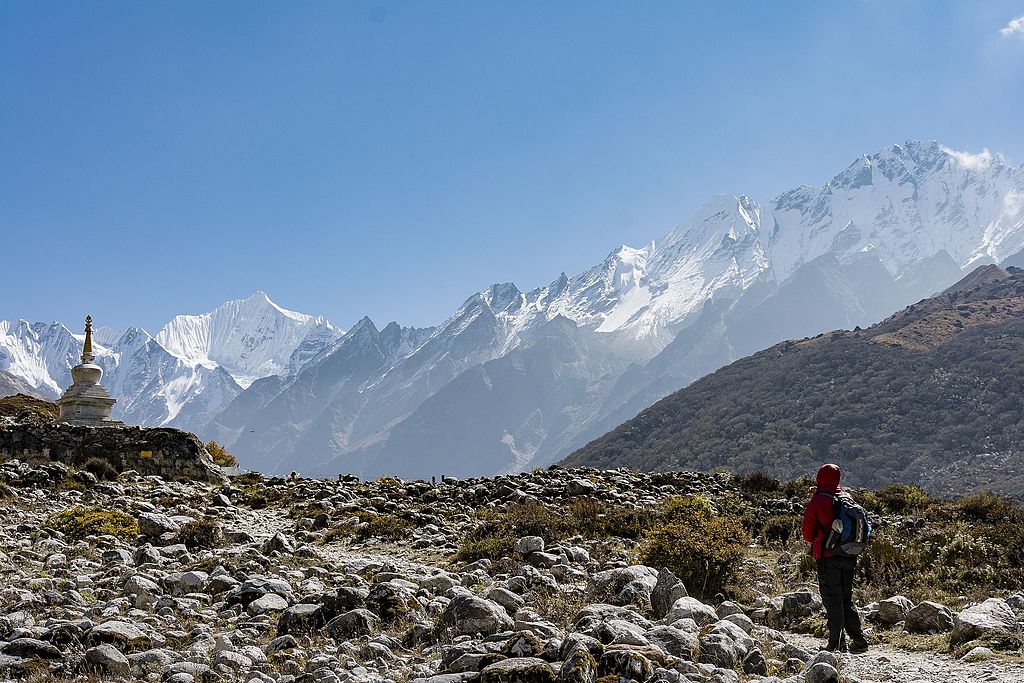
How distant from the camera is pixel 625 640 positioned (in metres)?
6.43

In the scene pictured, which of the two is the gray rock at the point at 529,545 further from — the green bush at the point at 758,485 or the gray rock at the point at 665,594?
the green bush at the point at 758,485

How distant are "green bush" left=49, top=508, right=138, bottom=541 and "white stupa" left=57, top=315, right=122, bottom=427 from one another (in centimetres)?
2166

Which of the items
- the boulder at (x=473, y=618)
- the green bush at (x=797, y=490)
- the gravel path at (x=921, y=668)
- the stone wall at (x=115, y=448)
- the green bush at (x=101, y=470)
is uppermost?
the stone wall at (x=115, y=448)

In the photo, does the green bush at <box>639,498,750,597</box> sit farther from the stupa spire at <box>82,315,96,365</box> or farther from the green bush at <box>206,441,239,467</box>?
the stupa spire at <box>82,315,96,365</box>

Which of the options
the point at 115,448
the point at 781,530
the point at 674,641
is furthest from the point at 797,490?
the point at 115,448

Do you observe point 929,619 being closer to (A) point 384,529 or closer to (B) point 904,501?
(A) point 384,529

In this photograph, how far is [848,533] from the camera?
7.95 meters

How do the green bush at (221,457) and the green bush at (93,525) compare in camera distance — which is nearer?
the green bush at (93,525)

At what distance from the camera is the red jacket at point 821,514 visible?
8117mm

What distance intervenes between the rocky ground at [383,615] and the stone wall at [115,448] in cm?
948

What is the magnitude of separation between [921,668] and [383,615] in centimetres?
507

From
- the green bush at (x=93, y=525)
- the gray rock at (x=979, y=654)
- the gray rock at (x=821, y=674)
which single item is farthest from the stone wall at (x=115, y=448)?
the gray rock at (x=979, y=654)

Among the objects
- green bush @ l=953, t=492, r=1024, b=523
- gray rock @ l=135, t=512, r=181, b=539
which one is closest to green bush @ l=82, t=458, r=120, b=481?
gray rock @ l=135, t=512, r=181, b=539

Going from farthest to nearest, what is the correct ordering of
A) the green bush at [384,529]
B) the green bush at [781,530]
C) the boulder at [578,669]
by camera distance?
the green bush at [384,529]
the green bush at [781,530]
the boulder at [578,669]
